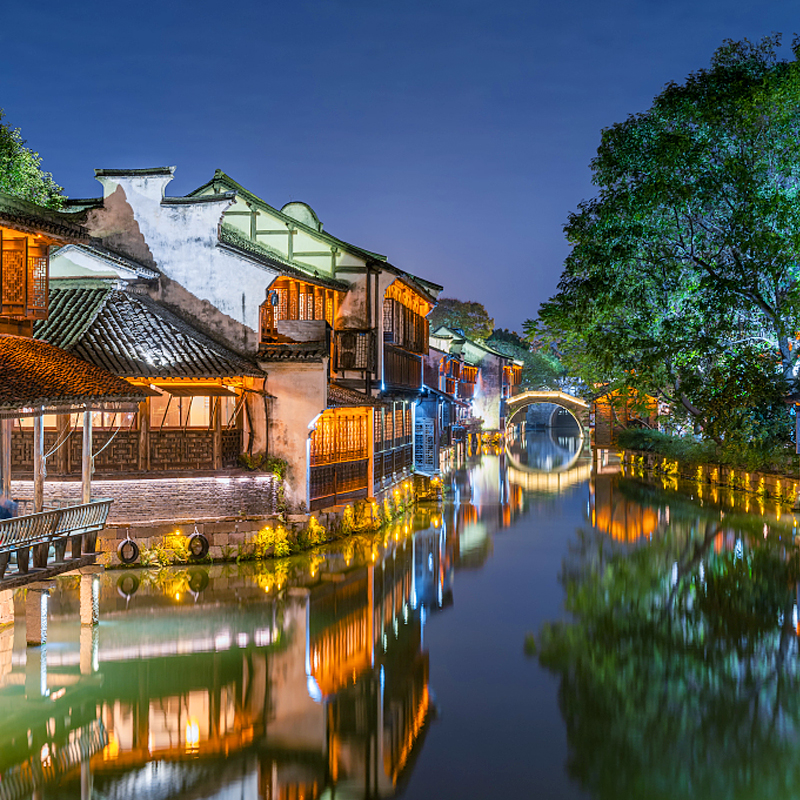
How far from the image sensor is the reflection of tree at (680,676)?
8.84 meters

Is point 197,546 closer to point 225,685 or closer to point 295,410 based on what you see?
point 295,410

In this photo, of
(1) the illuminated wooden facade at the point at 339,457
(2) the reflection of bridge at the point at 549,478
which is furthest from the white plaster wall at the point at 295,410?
(2) the reflection of bridge at the point at 549,478

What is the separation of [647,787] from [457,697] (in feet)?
10.7

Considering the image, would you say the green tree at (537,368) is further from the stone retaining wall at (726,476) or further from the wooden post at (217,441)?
the wooden post at (217,441)

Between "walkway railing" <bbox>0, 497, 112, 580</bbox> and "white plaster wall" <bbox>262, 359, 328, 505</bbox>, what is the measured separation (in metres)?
7.26

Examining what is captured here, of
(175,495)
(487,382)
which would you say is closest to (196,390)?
(175,495)

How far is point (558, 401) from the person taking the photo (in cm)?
7938

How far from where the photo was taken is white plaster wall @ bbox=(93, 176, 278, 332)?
2125 cm

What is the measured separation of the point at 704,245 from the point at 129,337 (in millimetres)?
23045

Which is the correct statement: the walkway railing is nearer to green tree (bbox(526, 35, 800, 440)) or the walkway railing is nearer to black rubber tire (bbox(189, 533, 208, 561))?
black rubber tire (bbox(189, 533, 208, 561))

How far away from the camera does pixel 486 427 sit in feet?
271

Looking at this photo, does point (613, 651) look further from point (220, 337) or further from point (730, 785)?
point (220, 337)

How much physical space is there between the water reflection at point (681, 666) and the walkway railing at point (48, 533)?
7634 millimetres

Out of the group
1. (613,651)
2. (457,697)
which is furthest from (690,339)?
(457,697)
